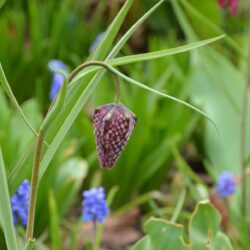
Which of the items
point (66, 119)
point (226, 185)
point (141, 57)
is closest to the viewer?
point (141, 57)

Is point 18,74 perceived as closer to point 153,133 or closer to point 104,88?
point 104,88

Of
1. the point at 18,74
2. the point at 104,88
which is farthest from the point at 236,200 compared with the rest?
the point at 18,74

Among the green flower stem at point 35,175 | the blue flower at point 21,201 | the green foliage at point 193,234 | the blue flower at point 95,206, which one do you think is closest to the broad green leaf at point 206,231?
the green foliage at point 193,234

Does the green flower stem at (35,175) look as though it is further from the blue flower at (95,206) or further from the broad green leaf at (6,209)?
the blue flower at (95,206)

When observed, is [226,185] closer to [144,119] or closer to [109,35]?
[144,119]

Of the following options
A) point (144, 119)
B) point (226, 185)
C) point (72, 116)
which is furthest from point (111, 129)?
point (144, 119)

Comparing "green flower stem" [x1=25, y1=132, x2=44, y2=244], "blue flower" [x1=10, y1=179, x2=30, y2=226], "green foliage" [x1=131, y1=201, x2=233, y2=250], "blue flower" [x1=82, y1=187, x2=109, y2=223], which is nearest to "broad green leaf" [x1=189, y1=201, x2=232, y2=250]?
"green foliage" [x1=131, y1=201, x2=233, y2=250]
